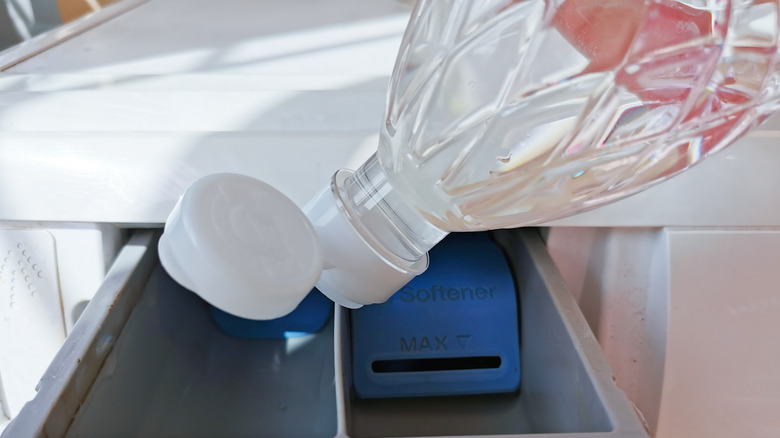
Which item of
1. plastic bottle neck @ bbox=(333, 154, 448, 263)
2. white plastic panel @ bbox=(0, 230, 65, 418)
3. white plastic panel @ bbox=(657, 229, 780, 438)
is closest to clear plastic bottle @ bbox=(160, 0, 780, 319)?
plastic bottle neck @ bbox=(333, 154, 448, 263)

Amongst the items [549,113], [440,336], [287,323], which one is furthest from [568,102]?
[287,323]

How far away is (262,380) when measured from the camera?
2.06 ft

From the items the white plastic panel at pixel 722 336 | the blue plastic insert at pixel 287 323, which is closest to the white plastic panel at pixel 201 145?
the white plastic panel at pixel 722 336

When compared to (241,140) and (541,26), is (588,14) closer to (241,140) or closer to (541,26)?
(541,26)

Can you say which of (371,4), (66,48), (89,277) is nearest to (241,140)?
(89,277)

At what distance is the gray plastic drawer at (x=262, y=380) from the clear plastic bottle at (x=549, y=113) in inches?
4.4

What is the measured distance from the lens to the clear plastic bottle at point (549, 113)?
0.40 metres

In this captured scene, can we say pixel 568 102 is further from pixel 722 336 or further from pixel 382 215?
pixel 722 336

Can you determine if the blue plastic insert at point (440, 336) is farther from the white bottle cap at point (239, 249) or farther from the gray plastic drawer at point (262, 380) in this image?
the white bottle cap at point (239, 249)

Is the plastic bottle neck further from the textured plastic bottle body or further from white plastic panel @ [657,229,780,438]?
white plastic panel @ [657,229,780,438]

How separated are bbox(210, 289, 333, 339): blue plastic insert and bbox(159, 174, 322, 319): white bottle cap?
0.98 feet

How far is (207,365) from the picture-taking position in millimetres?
639

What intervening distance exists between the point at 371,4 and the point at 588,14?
1.49ft

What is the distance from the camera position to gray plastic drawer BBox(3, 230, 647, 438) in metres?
0.42
